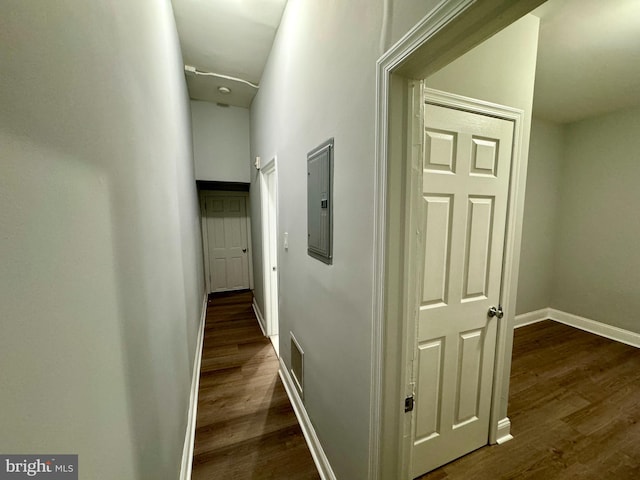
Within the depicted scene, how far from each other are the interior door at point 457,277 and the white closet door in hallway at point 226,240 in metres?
3.91

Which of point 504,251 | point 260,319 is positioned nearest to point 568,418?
point 504,251

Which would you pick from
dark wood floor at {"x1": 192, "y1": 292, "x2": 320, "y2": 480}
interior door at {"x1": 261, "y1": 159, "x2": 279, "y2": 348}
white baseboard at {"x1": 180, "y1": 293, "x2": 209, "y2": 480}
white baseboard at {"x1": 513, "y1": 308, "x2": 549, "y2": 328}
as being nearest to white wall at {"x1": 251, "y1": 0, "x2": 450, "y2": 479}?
dark wood floor at {"x1": 192, "y1": 292, "x2": 320, "y2": 480}

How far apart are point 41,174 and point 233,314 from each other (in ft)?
12.0

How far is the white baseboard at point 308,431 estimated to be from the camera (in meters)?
1.44

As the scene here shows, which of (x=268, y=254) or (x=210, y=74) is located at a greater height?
(x=210, y=74)

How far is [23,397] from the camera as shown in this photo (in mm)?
340

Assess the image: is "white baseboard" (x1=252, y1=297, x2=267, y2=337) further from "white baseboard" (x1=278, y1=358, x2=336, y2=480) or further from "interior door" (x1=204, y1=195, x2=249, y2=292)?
"interior door" (x1=204, y1=195, x2=249, y2=292)

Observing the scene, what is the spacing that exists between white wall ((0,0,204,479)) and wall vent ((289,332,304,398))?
972 mm

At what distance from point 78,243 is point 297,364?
1778 millimetres

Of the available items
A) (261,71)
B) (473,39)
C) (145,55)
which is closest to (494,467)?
(473,39)

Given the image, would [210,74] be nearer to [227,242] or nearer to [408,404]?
[227,242]

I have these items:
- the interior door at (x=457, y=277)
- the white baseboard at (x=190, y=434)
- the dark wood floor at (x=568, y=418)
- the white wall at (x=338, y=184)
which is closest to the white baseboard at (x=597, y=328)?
the dark wood floor at (x=568, y=418)

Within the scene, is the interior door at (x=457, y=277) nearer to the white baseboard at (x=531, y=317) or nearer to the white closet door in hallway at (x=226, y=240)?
the white baseboard at (x=531, y=317)

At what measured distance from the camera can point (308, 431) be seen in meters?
1.70
